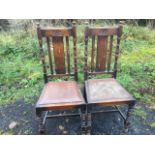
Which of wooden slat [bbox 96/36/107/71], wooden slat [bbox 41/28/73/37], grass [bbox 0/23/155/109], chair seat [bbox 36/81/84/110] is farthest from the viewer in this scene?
grass [bbox 0/23/155/109]

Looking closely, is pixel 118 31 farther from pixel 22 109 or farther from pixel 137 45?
pixel 137 45

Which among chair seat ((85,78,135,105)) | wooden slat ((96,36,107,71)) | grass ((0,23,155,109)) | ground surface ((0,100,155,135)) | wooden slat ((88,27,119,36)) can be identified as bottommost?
ground surface ((0,100,155,135))

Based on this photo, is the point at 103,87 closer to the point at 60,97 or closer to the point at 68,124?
the point at 60,97

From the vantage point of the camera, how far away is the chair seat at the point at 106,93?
2.11 metres

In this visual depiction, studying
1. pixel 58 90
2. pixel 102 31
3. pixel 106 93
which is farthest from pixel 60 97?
pixel 102 31

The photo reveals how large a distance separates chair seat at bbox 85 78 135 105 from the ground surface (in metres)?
0.49

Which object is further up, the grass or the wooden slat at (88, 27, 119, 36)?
the wooden slat at (88, 27, 119, 36)

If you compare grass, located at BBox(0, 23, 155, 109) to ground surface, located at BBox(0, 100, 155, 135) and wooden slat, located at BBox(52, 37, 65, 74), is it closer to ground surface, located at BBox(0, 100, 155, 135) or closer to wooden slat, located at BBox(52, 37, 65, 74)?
ground surface, located at BBox(0, 100, 155, 135)

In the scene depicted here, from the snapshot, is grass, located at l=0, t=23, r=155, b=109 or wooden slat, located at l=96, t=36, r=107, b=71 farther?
grass, located at l=0, t=23, r=155, b=109

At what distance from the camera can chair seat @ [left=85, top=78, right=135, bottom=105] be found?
2111 millimetres

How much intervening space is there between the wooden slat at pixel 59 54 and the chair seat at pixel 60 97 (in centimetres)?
21

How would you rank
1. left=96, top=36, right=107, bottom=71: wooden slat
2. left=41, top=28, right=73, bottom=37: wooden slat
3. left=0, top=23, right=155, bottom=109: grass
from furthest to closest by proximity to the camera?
left=0, top=23, right=155, bottom=109: grass
left=96, top=36, right=107, bottom=71: wooden slat
left=41, top=28, right=73, bottom=37: wooden slat

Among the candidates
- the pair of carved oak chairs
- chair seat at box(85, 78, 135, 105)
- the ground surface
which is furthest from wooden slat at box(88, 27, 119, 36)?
the ground surface

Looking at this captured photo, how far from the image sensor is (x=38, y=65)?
398 cm
